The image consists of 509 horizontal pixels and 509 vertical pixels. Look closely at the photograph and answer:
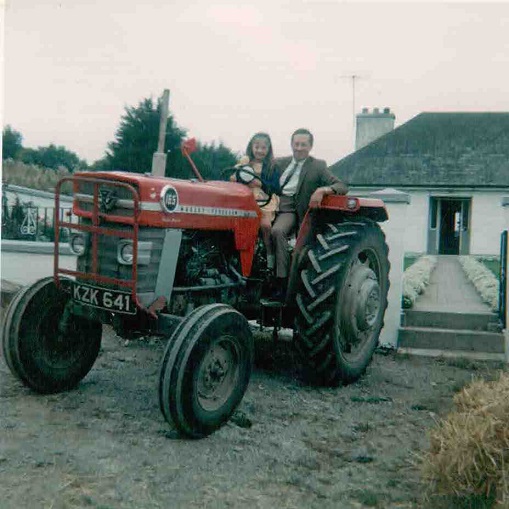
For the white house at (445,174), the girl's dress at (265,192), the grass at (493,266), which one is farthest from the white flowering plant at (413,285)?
the white house at (445,174)

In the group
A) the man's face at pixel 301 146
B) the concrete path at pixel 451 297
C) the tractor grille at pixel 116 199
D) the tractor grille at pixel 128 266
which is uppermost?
the man's face at pixel 301 146

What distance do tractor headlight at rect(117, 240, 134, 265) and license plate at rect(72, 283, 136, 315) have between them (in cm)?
19

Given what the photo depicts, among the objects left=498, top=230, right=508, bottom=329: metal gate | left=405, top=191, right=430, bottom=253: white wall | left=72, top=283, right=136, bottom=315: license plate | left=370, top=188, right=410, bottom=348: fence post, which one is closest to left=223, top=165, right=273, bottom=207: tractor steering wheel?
left=72, top=283, right=136, bottom=315: license plate

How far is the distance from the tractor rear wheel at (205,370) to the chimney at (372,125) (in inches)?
756

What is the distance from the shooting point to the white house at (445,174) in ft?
63.3

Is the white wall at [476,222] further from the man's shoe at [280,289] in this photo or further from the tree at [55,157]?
the man's shoe at [280,289]

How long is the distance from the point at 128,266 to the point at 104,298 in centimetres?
24

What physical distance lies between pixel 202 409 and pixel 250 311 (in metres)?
1.50

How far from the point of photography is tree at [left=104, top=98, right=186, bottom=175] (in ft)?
61.4

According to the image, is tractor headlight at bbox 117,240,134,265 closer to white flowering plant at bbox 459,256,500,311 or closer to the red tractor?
the red tractor

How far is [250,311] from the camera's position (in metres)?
5.20

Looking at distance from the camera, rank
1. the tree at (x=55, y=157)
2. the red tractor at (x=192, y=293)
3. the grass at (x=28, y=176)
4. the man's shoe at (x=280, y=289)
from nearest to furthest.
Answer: the red tractor at (x=192, y=293) < the man's shoe at (x=280, y=289) < the grass at (x=28, y=176) < the tree at (x=55, y=157)

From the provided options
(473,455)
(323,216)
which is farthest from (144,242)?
(473,455)

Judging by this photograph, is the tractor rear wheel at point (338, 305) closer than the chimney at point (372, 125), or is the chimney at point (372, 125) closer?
the tractor rear wheel at point (338, 305)
